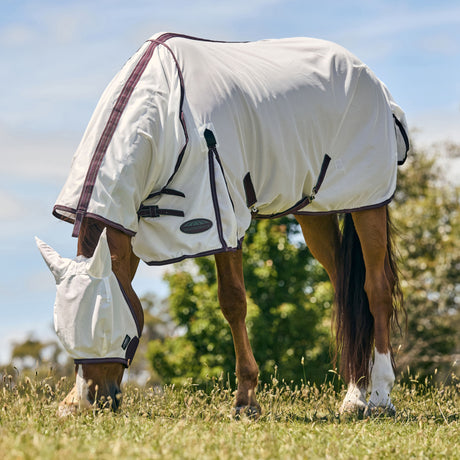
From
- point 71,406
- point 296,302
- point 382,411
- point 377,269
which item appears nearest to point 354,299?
point 377,269

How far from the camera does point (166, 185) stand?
469 cm

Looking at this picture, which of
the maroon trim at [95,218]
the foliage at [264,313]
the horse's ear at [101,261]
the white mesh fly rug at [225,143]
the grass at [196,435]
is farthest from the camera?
the foliage at [264,313]

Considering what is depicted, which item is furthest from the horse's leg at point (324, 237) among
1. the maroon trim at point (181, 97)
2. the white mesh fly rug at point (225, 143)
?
the maroon trim at point (181, 97)

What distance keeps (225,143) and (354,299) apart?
83.1 inches

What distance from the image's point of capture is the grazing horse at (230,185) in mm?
4113

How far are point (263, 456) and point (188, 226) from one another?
1.86m

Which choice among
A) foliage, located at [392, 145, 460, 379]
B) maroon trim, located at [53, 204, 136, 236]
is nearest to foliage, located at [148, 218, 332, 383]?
foliage, located at [392, 145, 460, 379]

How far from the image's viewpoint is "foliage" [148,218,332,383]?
20.3 metres

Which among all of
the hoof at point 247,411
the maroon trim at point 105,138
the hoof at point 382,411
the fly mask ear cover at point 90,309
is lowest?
the hoof at point 382,411

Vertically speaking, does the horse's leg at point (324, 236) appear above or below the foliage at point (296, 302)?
above

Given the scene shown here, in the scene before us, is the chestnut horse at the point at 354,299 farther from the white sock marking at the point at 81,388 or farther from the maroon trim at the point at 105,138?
the white sock marking at the point at 81,388

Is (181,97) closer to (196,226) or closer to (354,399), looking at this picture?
(196,226)

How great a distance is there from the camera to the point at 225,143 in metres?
4.93

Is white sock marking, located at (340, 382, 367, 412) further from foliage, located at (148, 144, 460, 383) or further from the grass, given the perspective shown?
foliage, located at (148, 144, 460, 383)
